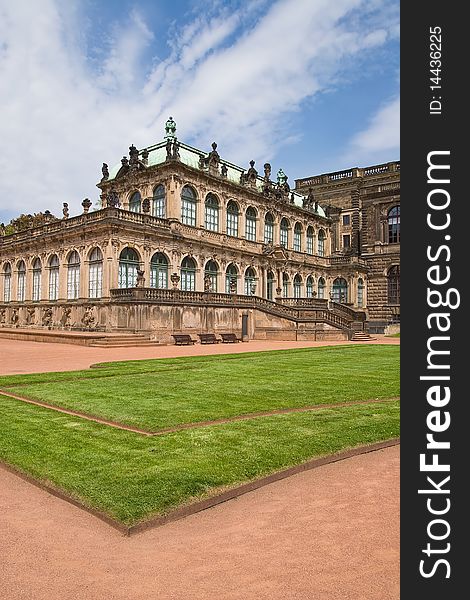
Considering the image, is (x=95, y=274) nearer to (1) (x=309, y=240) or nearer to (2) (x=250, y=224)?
(2) (x=250, y=224)

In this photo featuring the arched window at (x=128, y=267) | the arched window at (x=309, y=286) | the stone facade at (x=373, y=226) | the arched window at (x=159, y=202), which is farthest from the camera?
the arched window at (x=309, y=286)

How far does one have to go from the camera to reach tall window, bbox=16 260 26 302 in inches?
1676

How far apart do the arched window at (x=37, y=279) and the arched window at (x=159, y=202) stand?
9862 mm

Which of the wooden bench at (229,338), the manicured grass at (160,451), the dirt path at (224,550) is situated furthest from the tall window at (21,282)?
the dirt path at (224,550)

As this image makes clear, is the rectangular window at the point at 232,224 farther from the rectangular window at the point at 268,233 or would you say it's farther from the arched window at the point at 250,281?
the rectangular window at the point at 268,233

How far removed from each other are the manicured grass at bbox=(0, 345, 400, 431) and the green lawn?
26mm

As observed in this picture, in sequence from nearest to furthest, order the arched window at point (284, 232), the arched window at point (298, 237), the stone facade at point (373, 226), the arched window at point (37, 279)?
the arched window at point (37, 279) < the arched window at point (284, 232) < the stone facade at point (373, 226) < the arched window at point (298, 237)

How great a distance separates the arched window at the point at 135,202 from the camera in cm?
4156

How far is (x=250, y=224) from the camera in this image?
4794 centimetres

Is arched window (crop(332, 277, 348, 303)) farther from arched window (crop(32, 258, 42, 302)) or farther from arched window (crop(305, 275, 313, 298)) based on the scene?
arched window (crop(32, 258, 42, 302))

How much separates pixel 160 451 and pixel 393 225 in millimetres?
51501

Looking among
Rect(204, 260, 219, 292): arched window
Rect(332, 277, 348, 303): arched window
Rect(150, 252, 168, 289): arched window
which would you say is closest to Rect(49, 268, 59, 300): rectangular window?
Rect(150, 252, 168, 289): arched window

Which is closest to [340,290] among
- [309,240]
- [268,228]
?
[309,240]

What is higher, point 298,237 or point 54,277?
point 298,237
